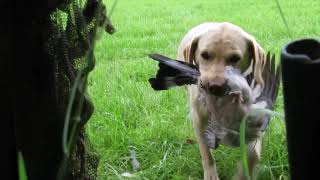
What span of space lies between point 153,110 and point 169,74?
1.38 meters

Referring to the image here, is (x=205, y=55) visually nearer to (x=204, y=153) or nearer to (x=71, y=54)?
→ (x=204, y=153)

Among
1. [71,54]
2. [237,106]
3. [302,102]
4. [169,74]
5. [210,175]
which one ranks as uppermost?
[302,102]

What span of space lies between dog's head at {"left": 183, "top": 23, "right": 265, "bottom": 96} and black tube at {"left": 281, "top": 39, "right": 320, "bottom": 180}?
1749mm

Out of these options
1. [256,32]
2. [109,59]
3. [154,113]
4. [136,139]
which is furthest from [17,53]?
[256,32]

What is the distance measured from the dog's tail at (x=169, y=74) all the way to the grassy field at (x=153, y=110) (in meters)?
0.36

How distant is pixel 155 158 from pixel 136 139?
23 cm

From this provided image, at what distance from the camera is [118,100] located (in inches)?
127

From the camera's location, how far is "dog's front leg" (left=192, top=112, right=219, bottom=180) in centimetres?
239

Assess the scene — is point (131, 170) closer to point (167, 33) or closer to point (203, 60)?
point (203, 60)

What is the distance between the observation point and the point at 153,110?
3.14 metres

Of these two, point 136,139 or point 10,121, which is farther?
point 136,139

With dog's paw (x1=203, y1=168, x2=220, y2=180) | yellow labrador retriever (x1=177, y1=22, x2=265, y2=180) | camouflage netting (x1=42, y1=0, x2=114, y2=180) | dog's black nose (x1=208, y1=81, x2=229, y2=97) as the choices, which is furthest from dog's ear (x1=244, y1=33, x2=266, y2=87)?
camouflage netting (x1=42, y1=0, x2=114, y2=180)

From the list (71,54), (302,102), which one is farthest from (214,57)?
(302,102)

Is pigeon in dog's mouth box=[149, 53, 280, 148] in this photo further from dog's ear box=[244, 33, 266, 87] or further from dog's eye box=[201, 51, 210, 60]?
dog's eye box=[201, 51, 210, 60]
